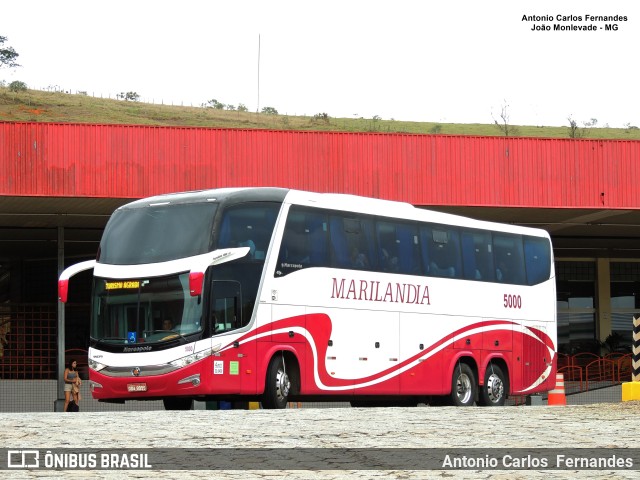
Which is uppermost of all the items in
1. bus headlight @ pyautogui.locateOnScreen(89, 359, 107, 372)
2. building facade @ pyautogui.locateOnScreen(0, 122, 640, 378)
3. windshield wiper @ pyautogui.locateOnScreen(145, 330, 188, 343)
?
building facade @ pyautogui.locateOnScreen(0, 122, 640, 378)

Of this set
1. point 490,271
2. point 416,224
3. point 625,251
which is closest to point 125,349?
point 416,224

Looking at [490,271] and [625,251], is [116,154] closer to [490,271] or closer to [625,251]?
[490,271]

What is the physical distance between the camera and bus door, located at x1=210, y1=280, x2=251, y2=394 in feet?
64.3

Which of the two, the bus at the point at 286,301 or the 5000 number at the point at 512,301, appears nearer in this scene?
the bus at the point at 286,301

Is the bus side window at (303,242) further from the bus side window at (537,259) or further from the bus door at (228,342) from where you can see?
the bus side window at (537,259)

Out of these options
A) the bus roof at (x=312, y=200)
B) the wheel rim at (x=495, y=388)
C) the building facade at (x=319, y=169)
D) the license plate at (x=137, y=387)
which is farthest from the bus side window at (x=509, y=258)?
the license plate at (x=137, y=387)

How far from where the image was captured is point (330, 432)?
13.9 m

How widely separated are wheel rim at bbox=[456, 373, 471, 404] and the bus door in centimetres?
600

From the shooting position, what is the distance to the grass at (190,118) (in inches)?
3556

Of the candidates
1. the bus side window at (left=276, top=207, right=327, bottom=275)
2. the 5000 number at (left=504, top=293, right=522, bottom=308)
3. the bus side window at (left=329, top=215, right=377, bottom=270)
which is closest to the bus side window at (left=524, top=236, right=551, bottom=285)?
the 5000 number at (left=504, top=293, right=522, bottom=308)

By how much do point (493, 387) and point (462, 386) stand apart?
1005 millimetres

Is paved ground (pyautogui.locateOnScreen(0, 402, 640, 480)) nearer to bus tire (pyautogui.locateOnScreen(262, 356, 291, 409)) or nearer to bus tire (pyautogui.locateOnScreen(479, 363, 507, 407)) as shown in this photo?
bus tire (pyautogui.locateOnScreen(262, 356, 291, 409))

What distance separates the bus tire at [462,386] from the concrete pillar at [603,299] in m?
23.7

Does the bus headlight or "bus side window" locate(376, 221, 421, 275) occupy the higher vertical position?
"bus side window" locate(376, 221, 421, 275)
